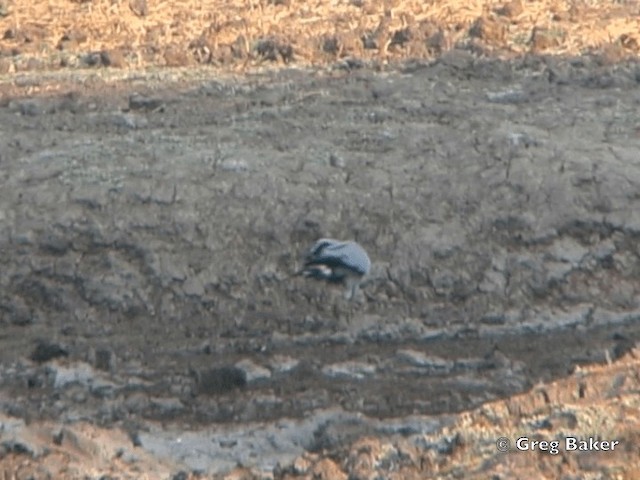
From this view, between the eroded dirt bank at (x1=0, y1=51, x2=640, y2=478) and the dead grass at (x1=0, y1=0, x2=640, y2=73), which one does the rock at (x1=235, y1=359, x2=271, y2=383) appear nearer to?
the eroded dirt bank at (x1=0, y1=51, x2=640, y2=478)

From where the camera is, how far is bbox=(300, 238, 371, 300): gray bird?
28.1 ft

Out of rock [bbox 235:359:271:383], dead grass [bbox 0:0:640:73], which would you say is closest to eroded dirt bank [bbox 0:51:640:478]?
rock [bbox 235:359:271:383]

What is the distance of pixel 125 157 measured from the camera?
969 centimetres

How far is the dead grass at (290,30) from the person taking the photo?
11.4 meters

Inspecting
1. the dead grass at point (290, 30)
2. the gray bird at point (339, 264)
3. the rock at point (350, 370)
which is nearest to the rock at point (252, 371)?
the rock at point (350, 370)

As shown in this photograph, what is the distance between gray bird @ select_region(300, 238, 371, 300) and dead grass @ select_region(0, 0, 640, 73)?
9.14ft

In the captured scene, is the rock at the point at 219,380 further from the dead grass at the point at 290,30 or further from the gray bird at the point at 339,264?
the dead grass at the point at 290,30

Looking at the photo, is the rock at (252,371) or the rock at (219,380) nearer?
the rock at (219,380)

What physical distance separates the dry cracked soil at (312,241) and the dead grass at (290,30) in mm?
42

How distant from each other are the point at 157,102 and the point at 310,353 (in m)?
2.82

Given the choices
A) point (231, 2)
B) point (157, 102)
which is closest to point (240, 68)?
point (157, 102)

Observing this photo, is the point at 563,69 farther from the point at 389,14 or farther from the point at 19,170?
the point at 19,170

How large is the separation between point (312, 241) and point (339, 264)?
358 mm

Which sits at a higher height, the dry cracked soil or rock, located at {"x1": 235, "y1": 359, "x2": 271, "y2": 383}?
the dry cracked soil
